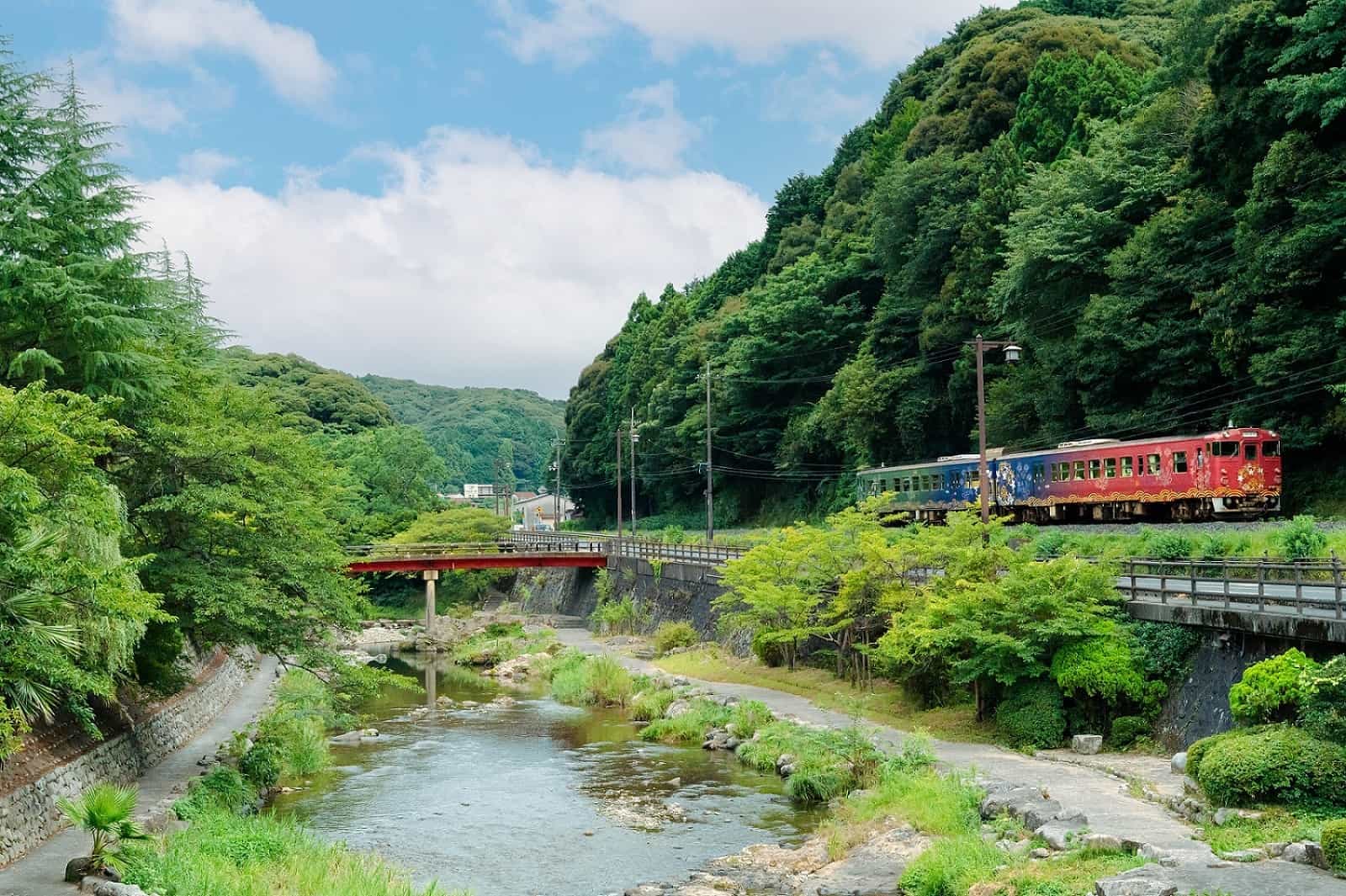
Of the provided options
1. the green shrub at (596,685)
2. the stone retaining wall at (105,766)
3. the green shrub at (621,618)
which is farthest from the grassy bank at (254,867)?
the green shrub at (621,618)

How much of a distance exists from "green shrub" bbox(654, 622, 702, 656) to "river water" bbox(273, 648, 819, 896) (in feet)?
34.1

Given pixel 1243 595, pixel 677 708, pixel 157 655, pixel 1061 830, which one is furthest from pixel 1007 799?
pixel 157 655

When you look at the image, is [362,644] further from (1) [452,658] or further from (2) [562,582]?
(2) [562,582]

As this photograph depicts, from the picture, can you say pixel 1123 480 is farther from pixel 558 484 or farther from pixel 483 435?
pixel 483 435

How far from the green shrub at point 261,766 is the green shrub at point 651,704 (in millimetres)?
10270

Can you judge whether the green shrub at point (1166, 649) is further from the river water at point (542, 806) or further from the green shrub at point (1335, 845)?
the green shrub at point (1335, 845)

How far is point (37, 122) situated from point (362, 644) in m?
34.7

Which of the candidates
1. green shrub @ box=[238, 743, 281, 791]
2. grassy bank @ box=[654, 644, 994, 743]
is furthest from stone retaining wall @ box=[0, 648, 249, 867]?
grassy bank @ box=[654, 644, 994, 743]

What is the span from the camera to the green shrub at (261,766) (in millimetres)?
22766

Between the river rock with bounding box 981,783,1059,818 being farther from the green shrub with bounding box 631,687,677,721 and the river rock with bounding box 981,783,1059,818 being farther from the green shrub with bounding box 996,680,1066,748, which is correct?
the green shrub with bounding box 631,687,677,721

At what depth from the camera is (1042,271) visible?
4509 cm

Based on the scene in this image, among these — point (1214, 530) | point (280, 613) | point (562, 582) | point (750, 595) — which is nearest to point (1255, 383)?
point (1214, 530)

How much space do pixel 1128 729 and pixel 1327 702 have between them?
5621 mm

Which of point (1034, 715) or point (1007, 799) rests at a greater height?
point (1034, 715)
